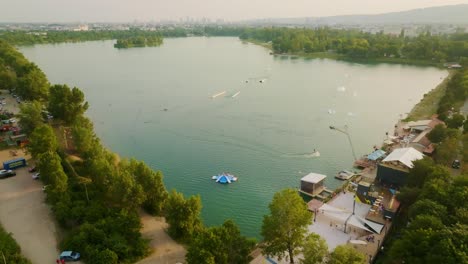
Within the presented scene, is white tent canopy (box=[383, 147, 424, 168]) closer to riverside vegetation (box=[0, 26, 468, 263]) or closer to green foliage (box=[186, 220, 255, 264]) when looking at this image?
riverside vegetation (box=[0, 26, 468, 263])

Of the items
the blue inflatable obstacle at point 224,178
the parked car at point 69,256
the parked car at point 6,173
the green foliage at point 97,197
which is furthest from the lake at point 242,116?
the parked car at point 6,173

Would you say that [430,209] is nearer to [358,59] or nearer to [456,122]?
[456,122]

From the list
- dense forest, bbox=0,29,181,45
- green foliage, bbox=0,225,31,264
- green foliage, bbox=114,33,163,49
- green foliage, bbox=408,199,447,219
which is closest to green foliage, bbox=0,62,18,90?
green foliage, bbox=0,225,31,264

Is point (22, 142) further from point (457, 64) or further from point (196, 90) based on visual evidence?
point (457, 64)

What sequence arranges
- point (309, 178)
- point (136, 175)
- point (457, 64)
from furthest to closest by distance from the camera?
1. point (457, 64)
2. point (309, 178)
3. point (136, 175)

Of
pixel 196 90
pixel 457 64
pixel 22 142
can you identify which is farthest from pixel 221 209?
pixel 457 64

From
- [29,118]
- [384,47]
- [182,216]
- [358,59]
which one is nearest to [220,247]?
[182,216]

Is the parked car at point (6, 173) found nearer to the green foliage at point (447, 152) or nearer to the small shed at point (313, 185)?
the small shed at point (313, 185)
